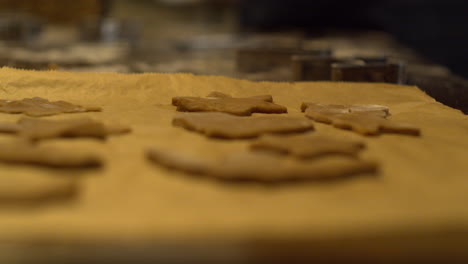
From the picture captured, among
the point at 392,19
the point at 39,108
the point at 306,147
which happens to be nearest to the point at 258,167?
the point at 306,147

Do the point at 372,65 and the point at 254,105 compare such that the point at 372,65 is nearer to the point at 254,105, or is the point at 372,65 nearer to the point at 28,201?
the point at 254,105

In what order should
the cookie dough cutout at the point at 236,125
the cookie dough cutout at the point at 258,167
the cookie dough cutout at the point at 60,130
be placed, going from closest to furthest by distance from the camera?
the cookie dough cutout at the point at 258,167 < the cookie dough cutout at the point at 60,130 < the cookie dough cutout at the point at 236,125

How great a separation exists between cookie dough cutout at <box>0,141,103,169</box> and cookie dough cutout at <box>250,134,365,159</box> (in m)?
0.66

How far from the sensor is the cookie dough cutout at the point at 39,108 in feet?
8.64

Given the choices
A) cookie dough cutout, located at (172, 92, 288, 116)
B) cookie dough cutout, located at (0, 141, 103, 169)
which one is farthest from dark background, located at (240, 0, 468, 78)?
cookie dough cutout, located at (0, 141, 103, 169)

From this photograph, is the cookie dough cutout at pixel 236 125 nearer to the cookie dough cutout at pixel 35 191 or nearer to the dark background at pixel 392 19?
the cookie dough cutout at pixel 35 191

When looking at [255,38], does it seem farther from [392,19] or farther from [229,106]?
Answer: [229,106]

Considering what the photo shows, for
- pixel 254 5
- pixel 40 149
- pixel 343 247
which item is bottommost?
pixel 343 247

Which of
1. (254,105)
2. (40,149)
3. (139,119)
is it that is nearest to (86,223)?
(40,149)

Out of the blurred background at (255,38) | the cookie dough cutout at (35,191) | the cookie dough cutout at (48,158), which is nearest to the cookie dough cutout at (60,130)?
the cookie dough cutout at (48,158)

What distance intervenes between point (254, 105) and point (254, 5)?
1214 centimetres

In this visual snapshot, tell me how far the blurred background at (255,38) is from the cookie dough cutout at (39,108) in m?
2.42

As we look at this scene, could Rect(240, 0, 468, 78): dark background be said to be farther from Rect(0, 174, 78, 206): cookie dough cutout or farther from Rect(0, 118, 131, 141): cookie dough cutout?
Rect(0, 174, 78, 206): cookie dough cutout

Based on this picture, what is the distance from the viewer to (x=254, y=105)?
2.89 metres
